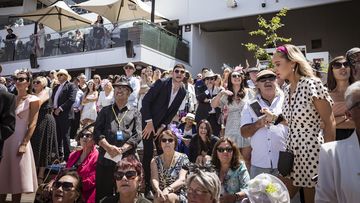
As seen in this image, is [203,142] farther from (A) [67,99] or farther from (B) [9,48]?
(B) [9,48]

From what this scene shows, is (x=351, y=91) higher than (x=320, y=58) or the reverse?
the reverse

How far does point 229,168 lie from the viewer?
4676mm

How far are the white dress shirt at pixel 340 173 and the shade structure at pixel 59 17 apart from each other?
18.7 metres

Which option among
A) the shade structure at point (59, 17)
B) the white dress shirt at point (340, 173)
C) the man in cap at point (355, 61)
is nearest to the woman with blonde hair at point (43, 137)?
the man in cap at point (355, 61)

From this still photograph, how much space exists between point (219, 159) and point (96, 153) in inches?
69.9

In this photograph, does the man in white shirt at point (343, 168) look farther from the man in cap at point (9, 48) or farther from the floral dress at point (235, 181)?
the man in cap at point (9, 48)

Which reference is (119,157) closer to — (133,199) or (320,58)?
(133,199)

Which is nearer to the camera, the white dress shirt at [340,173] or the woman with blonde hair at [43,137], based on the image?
the white dress shirt at [340,173]

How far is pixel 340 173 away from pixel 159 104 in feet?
12.1

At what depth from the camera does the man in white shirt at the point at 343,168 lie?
6.76 ft

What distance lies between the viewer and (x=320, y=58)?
33.6ft

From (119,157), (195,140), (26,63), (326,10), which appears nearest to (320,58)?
(195,140)

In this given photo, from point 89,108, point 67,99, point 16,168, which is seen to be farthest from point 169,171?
point 89,108

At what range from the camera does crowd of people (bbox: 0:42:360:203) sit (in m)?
3.12
